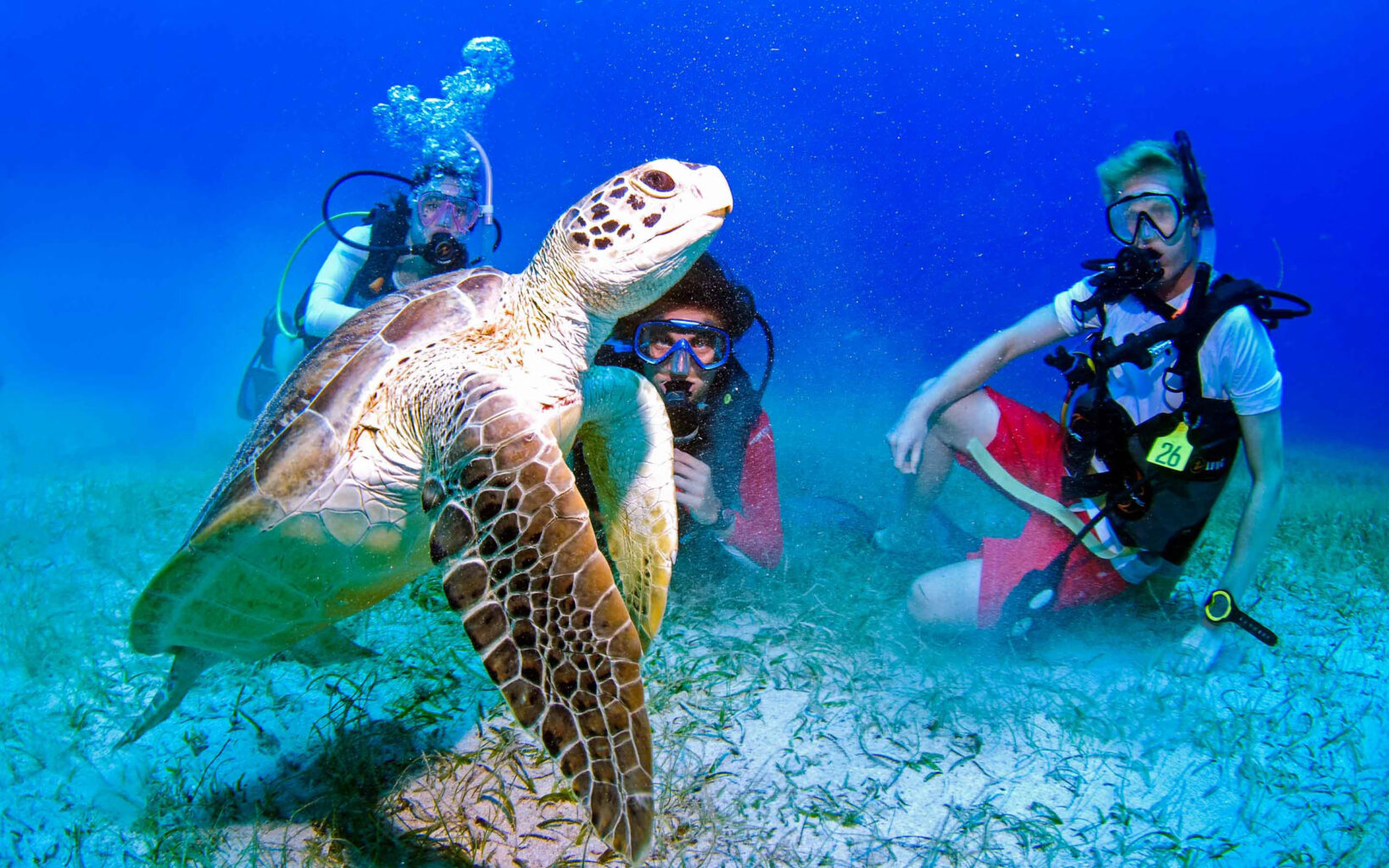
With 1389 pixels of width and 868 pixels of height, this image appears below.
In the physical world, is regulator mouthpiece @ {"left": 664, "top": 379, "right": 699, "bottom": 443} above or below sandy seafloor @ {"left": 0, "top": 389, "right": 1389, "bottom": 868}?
above

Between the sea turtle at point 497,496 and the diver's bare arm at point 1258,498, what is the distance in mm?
2184

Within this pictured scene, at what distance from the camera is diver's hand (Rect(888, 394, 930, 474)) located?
2.97 metres

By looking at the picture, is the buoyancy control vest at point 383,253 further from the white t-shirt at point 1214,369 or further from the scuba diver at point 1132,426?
the white t-shirt at point 1214,369

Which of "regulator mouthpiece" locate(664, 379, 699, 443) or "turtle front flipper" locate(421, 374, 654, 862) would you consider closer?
"turtle front flipper" locate(421, 374, 654, 862)

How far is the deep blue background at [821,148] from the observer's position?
63.5 feet

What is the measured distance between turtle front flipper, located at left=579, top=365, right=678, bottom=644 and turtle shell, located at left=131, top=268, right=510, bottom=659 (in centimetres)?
51

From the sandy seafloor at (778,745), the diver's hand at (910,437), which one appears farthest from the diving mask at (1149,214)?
the sandy seafloor at (778,745)

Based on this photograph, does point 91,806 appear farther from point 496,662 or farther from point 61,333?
point 61,333

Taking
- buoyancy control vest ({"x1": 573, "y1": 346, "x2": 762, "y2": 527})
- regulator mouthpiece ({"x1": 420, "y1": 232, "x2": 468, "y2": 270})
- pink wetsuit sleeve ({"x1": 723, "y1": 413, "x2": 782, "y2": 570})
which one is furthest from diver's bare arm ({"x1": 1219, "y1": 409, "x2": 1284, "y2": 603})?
regulator mouthpiece ({"x1": 420, "y1": 232, "x2": 468, "y2": 270})

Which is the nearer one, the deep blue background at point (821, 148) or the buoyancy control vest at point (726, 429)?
the buoyancy control vest at point (726, 429)

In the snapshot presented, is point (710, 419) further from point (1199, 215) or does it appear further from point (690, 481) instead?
point (1199, 215)

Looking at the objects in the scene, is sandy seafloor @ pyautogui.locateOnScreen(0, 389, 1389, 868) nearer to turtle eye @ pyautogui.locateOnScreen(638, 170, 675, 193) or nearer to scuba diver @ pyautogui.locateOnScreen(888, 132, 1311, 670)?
scuba diver @ pyautogui.locateOnScreen(888, 132, 1311, 670)

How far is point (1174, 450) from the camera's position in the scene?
2490 mm

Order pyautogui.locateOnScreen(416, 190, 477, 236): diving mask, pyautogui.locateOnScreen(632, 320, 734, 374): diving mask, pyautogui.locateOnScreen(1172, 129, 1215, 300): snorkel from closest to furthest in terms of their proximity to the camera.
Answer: pyautogui.locateOnScreen(1172, 129, 1215, 300): snorkel → pyautogui.locateOnScreen(632, 320, 734, 374): diving mask → pyautogui.locateOnScreen(416, 190, 477, 236): diving mask
